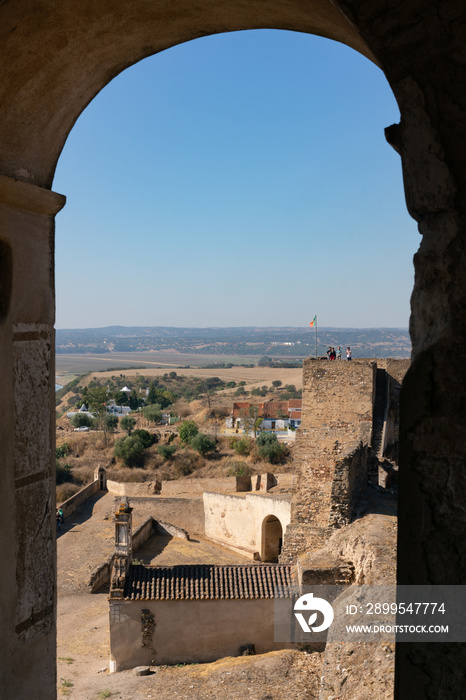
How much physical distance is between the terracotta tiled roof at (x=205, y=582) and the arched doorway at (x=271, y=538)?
24.1 feet

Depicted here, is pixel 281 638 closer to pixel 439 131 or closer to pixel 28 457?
pixel 28 457

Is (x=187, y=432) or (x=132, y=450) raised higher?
(x=187, y=432)

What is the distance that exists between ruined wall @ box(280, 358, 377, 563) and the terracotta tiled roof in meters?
0.60

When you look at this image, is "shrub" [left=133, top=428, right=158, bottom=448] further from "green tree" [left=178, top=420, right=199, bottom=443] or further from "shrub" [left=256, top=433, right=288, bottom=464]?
"shrub" [left=256, top=433, right=288, bottom=464]

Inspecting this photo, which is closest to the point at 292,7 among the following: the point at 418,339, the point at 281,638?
the point at 418,339

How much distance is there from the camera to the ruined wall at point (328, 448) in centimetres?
1159

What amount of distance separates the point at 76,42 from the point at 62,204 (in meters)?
0.64

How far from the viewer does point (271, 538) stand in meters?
20.7

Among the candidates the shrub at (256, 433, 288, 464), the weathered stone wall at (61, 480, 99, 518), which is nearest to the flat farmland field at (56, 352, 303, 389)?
the shrub at (256, 433, 288, 464)

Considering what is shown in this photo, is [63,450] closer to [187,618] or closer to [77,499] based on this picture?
[77,499]

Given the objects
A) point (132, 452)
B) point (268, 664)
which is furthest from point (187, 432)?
point (268, 664)

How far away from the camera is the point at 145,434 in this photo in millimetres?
39031

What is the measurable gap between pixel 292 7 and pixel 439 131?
109 centimetres

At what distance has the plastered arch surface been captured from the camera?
1.90 metres
